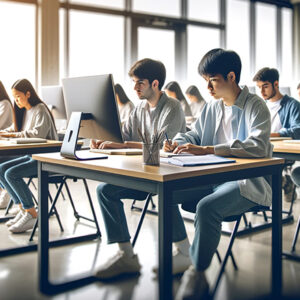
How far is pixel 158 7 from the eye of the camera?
7.29 m

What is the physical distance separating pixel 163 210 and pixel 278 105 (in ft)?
7.45

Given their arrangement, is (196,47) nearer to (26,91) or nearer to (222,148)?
(26,91)

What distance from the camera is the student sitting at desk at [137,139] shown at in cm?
224

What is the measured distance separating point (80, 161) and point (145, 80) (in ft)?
2.70

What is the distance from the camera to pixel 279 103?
3555mm

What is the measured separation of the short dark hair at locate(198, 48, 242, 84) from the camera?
2.08 meters

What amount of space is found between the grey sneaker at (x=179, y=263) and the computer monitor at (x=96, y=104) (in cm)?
69

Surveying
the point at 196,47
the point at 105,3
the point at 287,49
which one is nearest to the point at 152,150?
the point at 105,3

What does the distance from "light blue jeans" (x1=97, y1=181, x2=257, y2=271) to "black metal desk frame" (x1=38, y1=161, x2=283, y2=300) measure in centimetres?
14

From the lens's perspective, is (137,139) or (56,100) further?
(56,100)

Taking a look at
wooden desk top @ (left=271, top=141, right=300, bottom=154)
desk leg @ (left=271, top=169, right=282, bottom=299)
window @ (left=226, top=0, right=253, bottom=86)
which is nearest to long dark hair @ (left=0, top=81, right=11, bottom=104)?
wooden desk top @ (left=271, top=141, right=300, bottom=154)

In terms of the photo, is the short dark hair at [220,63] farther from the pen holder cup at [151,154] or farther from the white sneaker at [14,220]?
the white sneaker at [14,220]

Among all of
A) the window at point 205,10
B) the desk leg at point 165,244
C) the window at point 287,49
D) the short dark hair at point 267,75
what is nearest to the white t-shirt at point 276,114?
the short dark hair at point 267,75

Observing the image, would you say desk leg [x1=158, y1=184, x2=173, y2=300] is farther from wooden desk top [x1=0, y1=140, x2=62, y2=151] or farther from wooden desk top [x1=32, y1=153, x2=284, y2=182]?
wooden desk top [x1=0, y1=140, x2=62, y2=151]
